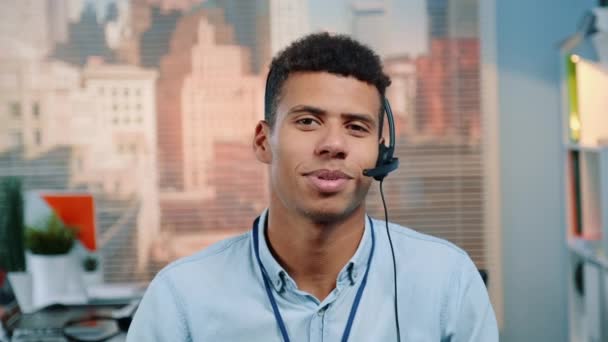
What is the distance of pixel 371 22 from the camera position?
371 centimetres

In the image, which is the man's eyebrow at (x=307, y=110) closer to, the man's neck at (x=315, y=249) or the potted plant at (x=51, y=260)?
the man's neck at (x=315, y=249)

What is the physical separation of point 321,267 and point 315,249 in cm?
3

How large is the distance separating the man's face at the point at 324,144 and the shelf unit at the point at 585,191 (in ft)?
5.77

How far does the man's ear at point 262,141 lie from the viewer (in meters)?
1.44

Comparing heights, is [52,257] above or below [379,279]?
below

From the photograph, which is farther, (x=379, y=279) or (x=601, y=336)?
(x=601, y=336)

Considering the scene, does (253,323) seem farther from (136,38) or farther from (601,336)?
(136,38)

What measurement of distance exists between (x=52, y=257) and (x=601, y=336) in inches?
87.9

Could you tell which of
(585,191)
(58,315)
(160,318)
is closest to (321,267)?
(160,318)

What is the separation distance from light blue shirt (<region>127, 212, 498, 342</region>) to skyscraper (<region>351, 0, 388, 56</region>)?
7.95 feet

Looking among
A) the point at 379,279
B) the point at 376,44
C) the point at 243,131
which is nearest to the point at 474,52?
the point at 376,44

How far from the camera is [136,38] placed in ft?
12.1

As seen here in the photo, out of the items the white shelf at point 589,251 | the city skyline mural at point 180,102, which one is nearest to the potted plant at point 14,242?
the city skyline mural at point 180,102

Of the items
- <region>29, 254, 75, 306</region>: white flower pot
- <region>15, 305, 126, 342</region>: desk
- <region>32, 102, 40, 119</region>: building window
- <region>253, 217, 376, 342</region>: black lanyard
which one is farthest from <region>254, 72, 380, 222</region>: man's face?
<region>32, 102, 40, 119</region>: building window
